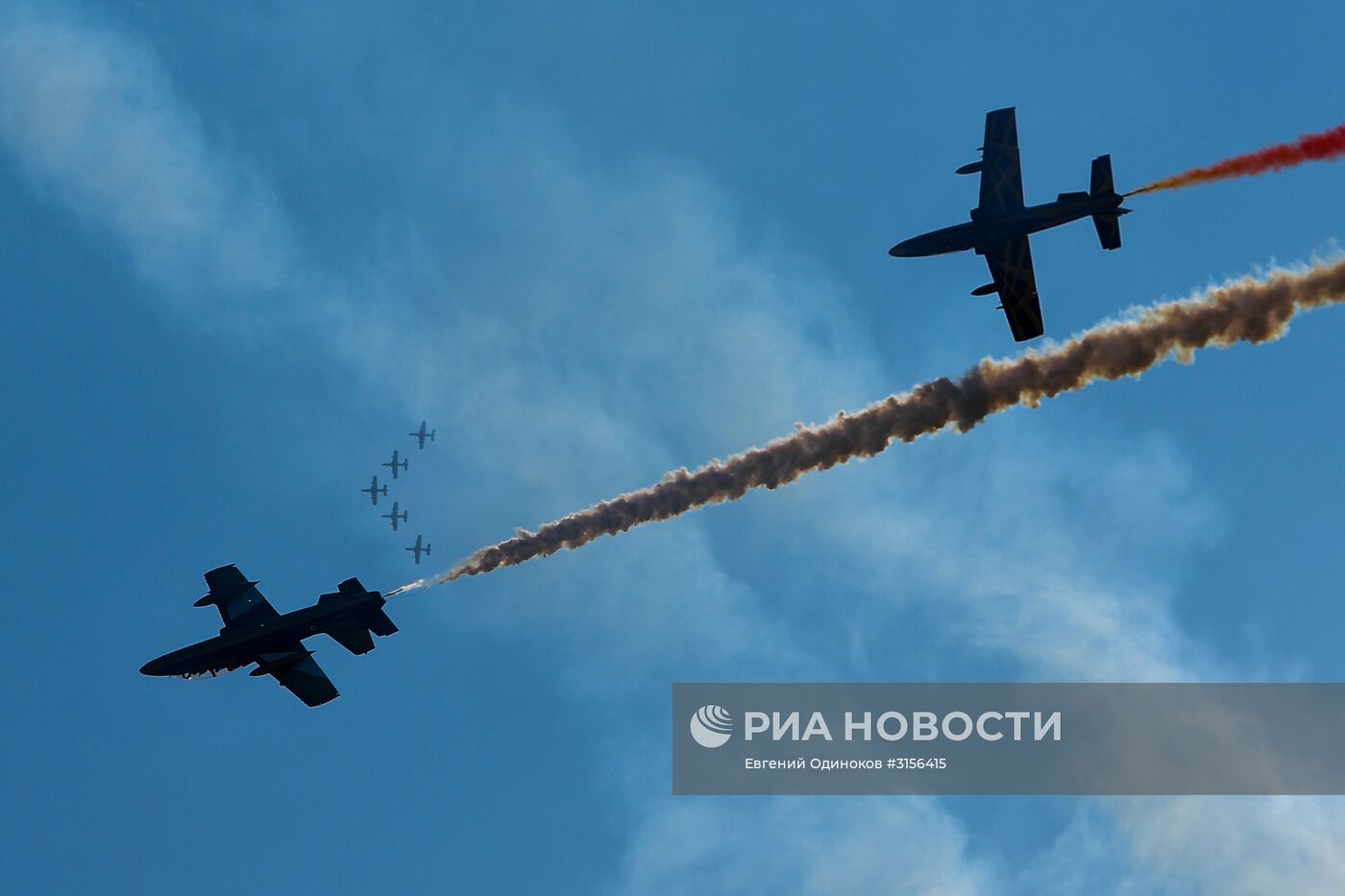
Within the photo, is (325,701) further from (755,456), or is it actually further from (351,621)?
(755,456)

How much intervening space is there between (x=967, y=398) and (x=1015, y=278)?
6604 mm

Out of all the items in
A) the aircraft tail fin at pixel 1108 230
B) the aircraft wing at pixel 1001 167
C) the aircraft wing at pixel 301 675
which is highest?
the aircraft wing at pixel 1001 167

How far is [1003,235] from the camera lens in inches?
2904

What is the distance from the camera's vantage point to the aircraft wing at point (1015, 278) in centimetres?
7462

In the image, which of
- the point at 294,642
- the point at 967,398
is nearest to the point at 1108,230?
the point at 967,398

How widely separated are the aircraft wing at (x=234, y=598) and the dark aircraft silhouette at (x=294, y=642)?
0.51 meters

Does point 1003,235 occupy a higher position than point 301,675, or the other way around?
point 1003,235

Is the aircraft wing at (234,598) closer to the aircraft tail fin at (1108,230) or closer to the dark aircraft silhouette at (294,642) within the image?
the dark aircraft silhouette at (294,642)

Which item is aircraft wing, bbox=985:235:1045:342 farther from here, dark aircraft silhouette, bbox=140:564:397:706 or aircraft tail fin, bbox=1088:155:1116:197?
dark aircraft silhouette, bbox=140:564:397:706

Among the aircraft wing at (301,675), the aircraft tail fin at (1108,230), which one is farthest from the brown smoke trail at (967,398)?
the aircraft wing at (301,675)

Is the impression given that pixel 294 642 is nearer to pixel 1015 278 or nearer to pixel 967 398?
pixel 967 398

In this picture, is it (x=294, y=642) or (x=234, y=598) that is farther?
(x=234, y=598)

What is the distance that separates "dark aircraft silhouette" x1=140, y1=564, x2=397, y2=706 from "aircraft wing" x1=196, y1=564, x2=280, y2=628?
507 mm

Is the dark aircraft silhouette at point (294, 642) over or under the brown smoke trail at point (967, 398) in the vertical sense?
under
